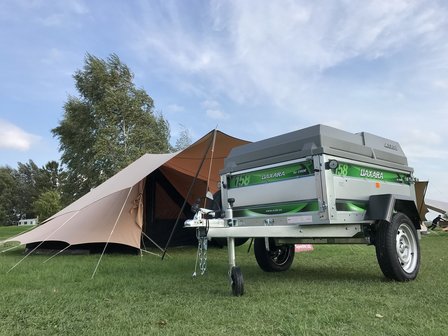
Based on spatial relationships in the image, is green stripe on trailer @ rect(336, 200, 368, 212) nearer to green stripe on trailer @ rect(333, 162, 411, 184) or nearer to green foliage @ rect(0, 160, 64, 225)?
green stripe on trailer @ rect(333, 162, 411, 184)

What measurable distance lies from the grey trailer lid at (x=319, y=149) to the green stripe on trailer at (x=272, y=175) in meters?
0.09

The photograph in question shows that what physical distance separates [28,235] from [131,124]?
60.5 ft

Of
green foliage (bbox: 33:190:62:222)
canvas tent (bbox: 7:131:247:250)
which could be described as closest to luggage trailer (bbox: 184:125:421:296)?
canvas tent (bbox: 7:131:247:250)

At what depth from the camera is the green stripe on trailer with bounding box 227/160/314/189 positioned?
464 cm

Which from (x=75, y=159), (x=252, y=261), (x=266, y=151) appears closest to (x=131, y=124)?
(x=75, y=159)

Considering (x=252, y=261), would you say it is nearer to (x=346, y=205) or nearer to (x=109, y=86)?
(x=346, y=205)

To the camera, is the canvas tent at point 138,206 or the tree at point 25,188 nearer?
the canvas tent at point 138,206

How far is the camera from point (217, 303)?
3.93m

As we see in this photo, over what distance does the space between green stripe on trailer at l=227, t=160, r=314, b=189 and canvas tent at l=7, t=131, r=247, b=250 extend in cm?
256

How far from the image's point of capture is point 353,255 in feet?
26.9

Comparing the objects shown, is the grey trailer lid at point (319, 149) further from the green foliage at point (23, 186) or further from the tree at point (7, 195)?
the tree at point (7, 195)

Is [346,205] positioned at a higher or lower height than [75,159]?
lower

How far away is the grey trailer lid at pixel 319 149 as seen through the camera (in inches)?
181

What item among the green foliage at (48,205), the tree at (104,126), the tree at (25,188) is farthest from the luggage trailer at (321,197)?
the tree at (25,188)
